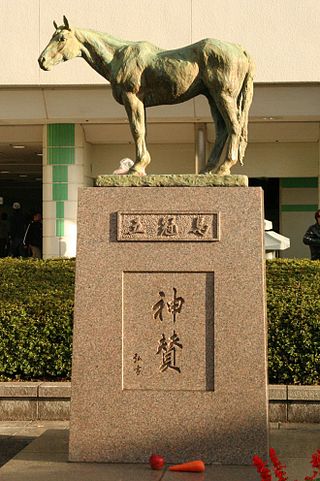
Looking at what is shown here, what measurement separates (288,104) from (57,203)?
5.21 m

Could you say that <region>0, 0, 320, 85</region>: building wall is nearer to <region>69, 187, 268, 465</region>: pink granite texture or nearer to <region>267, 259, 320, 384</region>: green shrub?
<region>267, 259, 320, 384</region>: green shrub

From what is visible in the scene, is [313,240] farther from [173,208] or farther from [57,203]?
[173,208]

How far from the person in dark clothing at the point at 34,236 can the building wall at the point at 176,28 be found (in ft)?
14.4

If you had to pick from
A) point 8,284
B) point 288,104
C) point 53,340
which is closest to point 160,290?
point 53,340

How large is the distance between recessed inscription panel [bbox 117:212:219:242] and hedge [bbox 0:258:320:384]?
2882 mm

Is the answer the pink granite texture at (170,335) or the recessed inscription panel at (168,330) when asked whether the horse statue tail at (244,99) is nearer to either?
the pink granite texture at (170,335)

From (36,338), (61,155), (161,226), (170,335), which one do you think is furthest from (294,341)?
(61,155)

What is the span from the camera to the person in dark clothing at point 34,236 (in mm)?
21750

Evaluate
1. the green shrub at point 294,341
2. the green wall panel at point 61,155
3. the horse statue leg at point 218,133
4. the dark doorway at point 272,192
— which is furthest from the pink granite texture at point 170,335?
the dark doorway at point 272,192

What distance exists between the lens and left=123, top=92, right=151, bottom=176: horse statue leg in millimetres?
6637

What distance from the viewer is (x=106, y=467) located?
20.2 ft

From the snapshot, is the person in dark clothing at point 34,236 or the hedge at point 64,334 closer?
the hedge at point 64,334

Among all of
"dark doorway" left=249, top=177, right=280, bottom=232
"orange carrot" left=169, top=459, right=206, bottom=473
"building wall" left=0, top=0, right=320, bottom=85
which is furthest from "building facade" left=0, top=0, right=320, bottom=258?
"orange carrot" left=169, top=459, right=206, bottom=473

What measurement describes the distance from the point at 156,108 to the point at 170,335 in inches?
516
